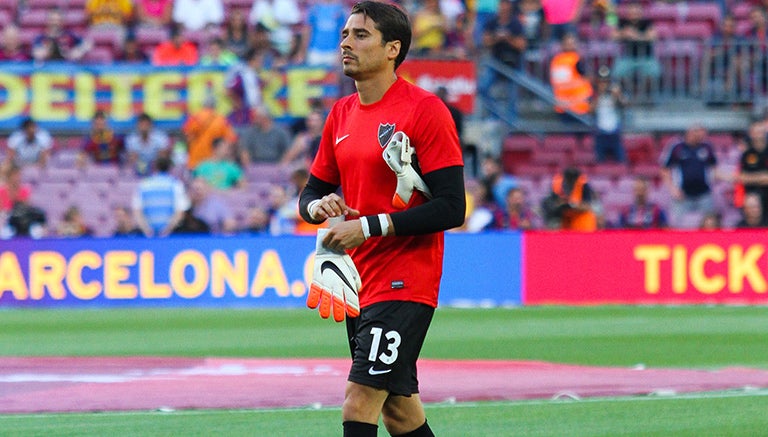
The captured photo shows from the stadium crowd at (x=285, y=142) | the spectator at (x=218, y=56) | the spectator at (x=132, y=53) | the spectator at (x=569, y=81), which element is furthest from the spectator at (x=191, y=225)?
the spectator at (x=569, y=81)

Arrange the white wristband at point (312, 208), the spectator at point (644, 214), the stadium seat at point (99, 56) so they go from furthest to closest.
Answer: the stadium seat at point (99, 56) → the spectator at point (644, 214) → the white wristband at point (312, 208)

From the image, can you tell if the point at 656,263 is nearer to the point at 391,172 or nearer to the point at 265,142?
the point at 265,142

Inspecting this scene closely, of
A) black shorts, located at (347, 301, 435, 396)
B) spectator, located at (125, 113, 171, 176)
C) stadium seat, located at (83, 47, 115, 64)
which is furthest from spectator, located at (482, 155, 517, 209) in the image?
black shorts, located at (347, 301, 435, 396)

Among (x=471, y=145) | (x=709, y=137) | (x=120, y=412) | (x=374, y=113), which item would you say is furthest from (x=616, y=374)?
(x=709, y=137)

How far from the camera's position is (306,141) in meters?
21.6

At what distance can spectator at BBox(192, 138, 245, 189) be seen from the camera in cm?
2088

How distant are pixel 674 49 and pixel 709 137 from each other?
151 cm

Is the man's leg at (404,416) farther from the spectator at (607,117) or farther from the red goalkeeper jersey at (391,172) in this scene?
the spectator at (607,117)

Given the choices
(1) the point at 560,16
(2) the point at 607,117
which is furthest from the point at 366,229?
(1) the point at 560,16

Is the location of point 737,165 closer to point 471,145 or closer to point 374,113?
point 471,145

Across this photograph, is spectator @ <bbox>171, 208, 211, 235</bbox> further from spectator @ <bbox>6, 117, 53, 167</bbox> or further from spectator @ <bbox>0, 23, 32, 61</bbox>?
spectator @ <bbox>0, 23, 32, 61</bbox>

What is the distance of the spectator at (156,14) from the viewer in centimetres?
2452

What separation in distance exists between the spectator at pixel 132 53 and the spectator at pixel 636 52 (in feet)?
25.0

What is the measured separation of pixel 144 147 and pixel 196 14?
3.42m
